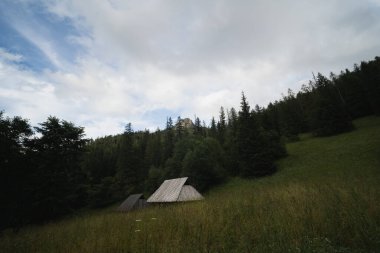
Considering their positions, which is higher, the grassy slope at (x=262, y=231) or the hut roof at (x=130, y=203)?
the grassy slope at (x=262, y=231)

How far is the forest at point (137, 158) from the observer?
27.3 metres

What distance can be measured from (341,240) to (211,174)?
134 ft

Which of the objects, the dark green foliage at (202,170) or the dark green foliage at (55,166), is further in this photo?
the dark green foliage at (202,170)

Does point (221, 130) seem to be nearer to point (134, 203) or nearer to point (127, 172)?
point (127, 172)

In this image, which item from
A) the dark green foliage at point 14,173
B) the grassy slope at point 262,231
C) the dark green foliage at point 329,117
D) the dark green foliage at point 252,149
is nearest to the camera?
the grassy slope at point 262,231

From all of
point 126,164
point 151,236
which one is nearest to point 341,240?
point 151,236

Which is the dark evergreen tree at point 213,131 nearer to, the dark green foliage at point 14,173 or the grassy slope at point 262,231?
the dark green foliage at point 14,173

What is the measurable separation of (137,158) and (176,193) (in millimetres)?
49249

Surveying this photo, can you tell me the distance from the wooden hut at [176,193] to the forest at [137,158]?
44.2ft

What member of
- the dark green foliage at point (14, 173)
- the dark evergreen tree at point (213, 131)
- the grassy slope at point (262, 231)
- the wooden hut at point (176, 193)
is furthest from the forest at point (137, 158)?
the grassy slope at point (262, 231)

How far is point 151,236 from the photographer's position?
225 inches

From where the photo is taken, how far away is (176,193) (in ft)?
87.8

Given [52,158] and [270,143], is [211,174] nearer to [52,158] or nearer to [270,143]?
[270,143]

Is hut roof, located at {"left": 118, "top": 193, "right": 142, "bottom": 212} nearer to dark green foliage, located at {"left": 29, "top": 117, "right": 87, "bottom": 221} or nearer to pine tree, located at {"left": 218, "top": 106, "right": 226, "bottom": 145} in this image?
dark green foliage, located at {"left": 29, "top": 117, "right": 87, "bottom": 221}
